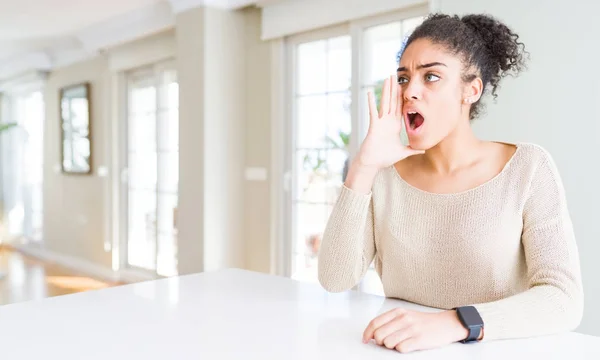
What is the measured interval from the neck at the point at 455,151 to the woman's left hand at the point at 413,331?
18.9 inches

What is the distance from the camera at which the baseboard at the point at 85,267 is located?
563 centimetres

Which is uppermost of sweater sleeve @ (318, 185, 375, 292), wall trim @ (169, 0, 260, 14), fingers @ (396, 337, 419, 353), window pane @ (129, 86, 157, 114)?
wall trim @ (169, 0, 260, 14)

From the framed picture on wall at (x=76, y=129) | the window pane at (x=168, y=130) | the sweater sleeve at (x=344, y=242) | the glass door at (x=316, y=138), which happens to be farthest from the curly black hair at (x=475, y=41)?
the framed picture on wall at (x=76, y=129)

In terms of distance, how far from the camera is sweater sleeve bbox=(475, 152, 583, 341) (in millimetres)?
941

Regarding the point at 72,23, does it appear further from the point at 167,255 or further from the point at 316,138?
the point at 316,138

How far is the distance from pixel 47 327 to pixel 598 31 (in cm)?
229

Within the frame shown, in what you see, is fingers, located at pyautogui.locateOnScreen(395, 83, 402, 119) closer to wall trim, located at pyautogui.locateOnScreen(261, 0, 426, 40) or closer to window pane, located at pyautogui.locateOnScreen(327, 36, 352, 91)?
wall trim, located at pyautogui.locateOnScreen(261, 0, 426, 40)

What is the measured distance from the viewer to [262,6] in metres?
4.09

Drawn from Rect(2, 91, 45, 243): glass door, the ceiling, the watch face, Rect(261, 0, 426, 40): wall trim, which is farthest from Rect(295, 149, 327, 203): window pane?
Rect(2, 91, 45, 243): glass door

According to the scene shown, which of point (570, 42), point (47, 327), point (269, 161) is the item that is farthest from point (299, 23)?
point (47, 327)

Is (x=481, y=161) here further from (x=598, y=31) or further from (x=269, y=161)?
(x=269, y=161)

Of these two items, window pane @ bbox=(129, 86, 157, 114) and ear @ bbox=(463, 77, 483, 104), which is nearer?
ear @ bbox=(463, 77, 483, 104)

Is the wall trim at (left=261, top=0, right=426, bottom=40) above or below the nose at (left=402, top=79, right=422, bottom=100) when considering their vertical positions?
above

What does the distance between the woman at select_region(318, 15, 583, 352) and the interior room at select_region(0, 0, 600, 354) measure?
0.31 meters
